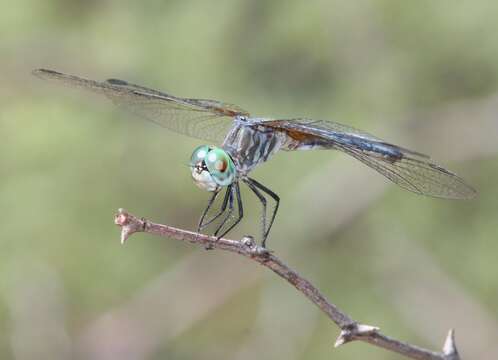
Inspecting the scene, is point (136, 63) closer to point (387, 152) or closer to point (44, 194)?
point (44, 194)

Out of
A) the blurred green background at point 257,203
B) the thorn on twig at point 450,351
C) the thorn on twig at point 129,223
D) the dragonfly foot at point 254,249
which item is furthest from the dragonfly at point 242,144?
the blurred green background at point 257,203

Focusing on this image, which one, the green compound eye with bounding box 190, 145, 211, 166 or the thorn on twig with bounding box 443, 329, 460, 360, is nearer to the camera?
the thorn on twig with bounding box 443, 329, 460, 360

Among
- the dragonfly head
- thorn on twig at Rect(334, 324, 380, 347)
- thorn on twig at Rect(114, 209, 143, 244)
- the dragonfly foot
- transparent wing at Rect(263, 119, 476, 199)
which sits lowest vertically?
thorn on twig at Rect(334, 324, 380, 347)

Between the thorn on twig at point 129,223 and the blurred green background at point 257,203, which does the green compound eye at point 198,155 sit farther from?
the blurred green background at point 257,203

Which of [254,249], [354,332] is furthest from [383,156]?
[354,332]

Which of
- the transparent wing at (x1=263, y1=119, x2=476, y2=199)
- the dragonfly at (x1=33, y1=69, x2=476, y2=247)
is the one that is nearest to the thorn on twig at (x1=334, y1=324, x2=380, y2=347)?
the dragonfly at (x1=33, y1=69, x2=476, y2=247)

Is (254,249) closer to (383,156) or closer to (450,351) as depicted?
(450,351)

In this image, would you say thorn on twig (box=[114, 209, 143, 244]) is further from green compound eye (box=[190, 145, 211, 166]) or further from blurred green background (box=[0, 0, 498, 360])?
blurred green background (box=[0, 0, 498, 360])
